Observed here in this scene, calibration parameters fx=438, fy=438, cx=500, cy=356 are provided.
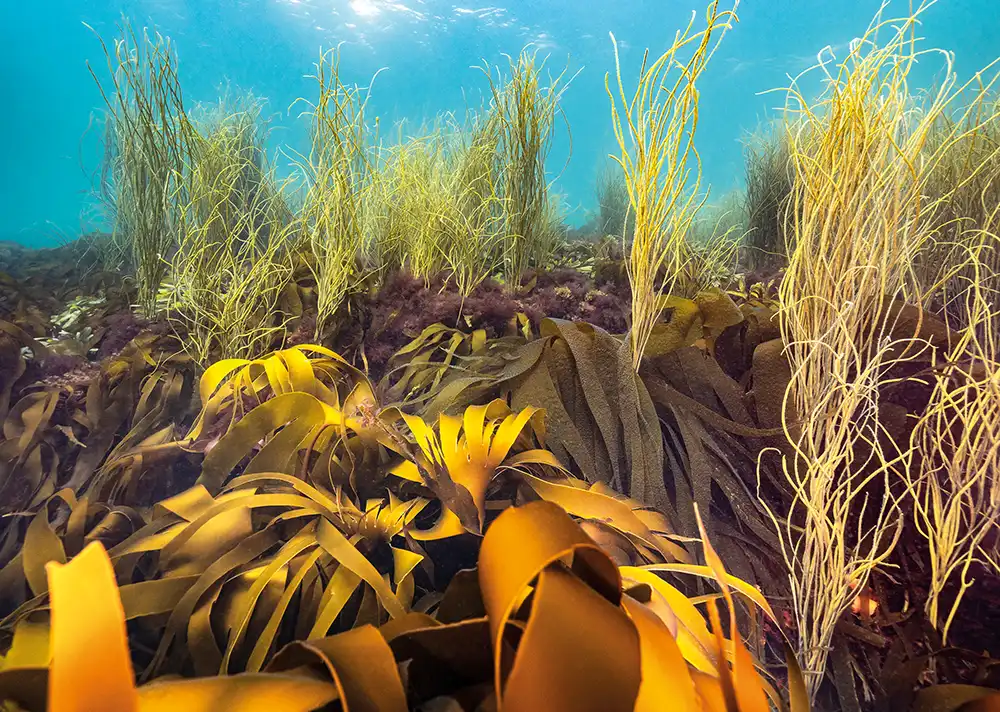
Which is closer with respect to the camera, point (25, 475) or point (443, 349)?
point (25, 475)

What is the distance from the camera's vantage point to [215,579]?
649 mm

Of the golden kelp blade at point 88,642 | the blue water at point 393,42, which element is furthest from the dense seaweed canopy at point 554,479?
the blue water at point 393,42

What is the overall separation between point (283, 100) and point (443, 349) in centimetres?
3343

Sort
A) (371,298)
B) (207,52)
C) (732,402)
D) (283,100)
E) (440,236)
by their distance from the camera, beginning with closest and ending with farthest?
(732,402) → (371,298) → (440,236) → (207,52) → (283,100)

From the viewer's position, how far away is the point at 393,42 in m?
19.8

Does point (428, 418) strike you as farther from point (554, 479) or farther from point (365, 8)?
point (365, 8)

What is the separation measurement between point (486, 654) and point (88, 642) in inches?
15.1

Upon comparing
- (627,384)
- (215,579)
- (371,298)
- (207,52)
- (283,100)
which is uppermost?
(283,100)

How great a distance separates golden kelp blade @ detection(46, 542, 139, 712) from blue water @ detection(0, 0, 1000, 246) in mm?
12998

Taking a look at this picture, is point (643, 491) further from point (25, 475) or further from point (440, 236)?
point (440, 236)

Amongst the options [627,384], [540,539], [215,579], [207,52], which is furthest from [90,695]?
[207,52]

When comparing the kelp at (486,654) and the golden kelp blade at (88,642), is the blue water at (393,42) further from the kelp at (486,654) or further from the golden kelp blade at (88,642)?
the golden kelp blade at (88,642)

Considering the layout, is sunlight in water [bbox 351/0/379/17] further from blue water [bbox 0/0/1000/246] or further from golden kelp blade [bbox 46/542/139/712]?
golden kelp blade [bbox 46/542/139/712]

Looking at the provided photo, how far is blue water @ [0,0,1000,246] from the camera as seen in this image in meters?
16.2
